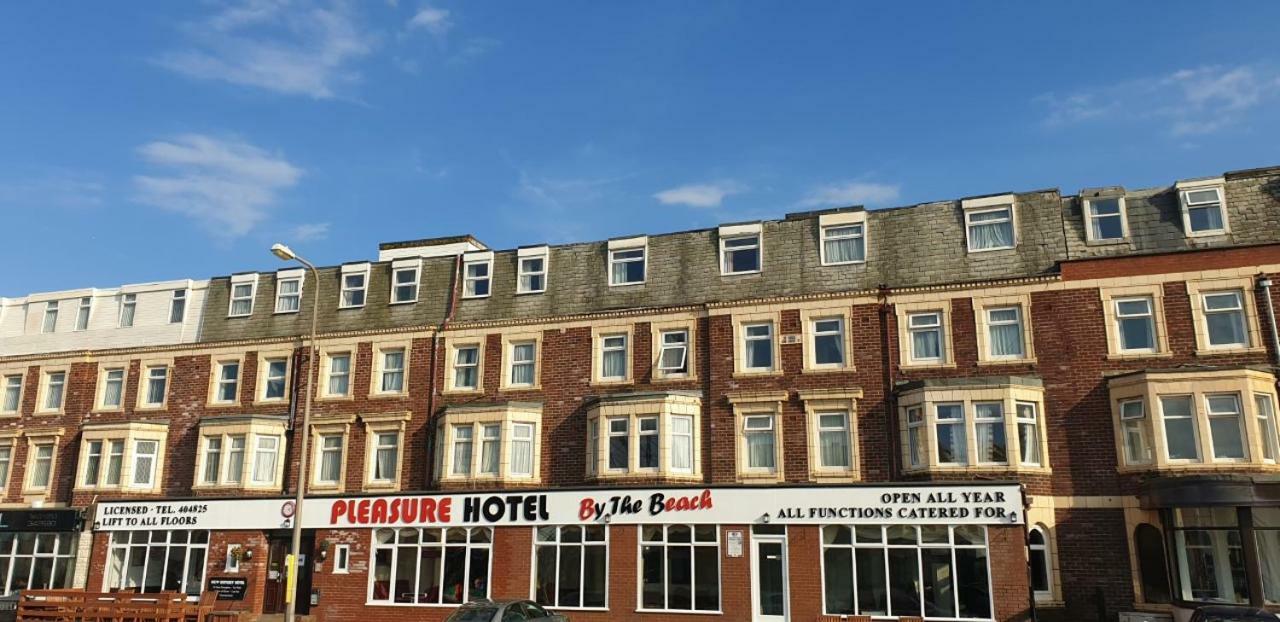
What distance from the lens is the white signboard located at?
2559 cm

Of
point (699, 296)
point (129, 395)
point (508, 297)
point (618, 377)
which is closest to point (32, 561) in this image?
point (129, 395)

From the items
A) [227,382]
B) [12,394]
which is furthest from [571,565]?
[12,394]

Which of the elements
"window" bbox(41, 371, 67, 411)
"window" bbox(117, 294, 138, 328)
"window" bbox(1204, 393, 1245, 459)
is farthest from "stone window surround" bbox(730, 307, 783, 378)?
"window" bbox(41, 371, 67, 411)

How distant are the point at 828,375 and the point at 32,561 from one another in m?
29.5

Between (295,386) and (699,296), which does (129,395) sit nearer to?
(295,386)

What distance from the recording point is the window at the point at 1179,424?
25938mm

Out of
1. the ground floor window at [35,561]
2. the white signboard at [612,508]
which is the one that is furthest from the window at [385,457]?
the ground floor window at [35,561]

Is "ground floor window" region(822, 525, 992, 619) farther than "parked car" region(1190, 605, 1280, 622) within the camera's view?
Yes

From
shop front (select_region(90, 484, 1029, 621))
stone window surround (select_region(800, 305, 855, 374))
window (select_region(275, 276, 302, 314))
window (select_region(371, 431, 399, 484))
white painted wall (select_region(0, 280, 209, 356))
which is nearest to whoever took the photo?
shop front (select_region(90, 484, 1029, 621))

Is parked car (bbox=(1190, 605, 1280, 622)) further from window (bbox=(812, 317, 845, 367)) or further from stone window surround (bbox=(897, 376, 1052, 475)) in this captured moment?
window (bbox=(812, 317, 845, 367))

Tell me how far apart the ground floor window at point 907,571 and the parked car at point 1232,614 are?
6253 mm

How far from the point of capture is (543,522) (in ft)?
96.8

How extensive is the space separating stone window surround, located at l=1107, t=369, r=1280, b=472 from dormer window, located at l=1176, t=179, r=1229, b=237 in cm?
474

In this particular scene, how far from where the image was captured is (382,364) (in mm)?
35406
